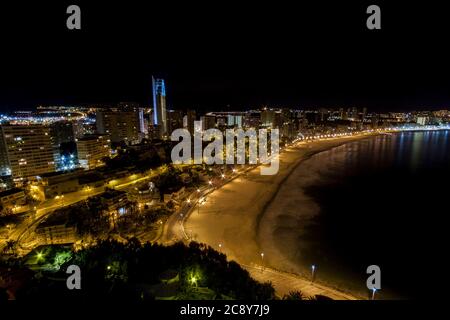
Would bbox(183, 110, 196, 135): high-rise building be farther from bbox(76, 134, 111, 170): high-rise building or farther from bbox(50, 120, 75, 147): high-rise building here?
bbox(76, 134, 111, 170): high-rise building

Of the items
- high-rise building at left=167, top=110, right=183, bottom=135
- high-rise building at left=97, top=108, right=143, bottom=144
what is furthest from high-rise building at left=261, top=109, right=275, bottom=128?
high-rise building at left=97, top=108, right=143, bottom=144

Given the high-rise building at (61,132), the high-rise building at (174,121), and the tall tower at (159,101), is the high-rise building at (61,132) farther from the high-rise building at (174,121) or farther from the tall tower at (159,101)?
the tall tower at (159,101)

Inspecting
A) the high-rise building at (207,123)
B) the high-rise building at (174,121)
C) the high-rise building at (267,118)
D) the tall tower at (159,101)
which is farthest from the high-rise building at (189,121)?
the high-rise building at (267,118)

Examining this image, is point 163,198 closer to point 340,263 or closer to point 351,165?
point 340,263

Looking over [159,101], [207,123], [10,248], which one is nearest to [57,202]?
[10,248]
